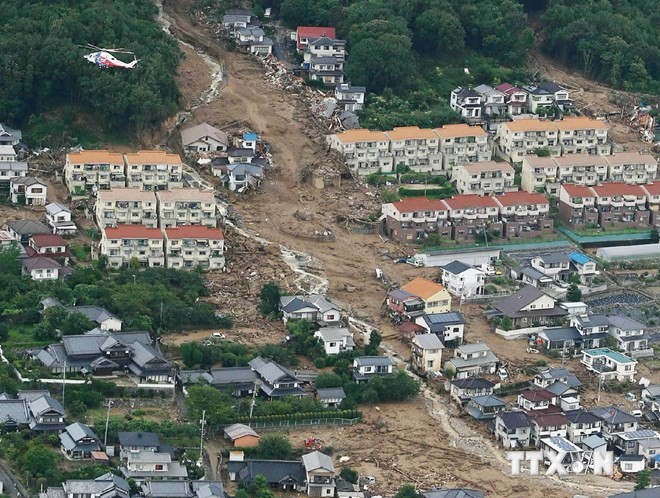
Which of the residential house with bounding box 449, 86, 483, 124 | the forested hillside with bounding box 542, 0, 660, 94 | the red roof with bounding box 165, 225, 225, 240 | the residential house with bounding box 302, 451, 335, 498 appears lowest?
the residential house with bounding box 302, 451, 335, 498

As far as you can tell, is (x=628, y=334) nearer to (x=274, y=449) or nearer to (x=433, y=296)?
(x=433, y=296)

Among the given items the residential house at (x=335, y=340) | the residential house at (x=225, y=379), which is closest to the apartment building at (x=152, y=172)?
the residential house at (x=335, y=340)

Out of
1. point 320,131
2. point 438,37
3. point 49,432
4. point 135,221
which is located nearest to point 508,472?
point 49,432

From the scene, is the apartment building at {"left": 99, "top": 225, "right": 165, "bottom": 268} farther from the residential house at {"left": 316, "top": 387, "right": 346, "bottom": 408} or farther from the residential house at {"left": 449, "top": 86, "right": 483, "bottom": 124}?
the residential house at {"left": 449, "top": 86, "right": 483, "bottom": 124}

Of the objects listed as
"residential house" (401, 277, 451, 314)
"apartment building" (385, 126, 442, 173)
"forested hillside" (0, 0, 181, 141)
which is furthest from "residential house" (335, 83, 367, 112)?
"residential house" (401, 277, 451, 314)

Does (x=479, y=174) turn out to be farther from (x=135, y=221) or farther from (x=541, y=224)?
(x=135, y=221)

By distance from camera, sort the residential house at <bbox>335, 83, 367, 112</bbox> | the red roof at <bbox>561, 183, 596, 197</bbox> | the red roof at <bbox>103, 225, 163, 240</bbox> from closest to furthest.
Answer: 1. the red roof at <bbox>103, 225, 163, 240</bbox>
2. the red roof at <bbox>561, 183, 596, 197</bbox>
3. the residential house at <bbox>335, 83, 367, 112</bbox>
